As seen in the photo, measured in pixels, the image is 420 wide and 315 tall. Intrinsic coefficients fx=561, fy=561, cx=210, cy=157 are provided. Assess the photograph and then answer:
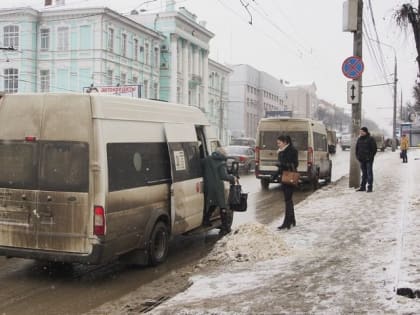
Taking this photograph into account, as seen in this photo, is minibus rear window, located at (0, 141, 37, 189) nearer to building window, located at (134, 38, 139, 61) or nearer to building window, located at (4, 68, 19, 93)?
building window, located at (4, 68, 19, 93)

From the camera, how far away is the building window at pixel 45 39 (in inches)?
2057

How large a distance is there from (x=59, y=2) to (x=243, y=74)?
4542 cm

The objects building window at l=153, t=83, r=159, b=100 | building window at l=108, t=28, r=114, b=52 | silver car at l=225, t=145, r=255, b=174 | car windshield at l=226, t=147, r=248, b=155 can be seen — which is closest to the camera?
silver car at l=225, t=145, r=255, b=174

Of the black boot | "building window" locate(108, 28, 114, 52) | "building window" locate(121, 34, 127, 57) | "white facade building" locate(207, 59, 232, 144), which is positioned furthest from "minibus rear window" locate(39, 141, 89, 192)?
"white facade building" locate(207, 59, 232, 144)

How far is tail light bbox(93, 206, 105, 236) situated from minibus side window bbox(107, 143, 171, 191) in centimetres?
29

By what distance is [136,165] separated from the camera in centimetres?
729

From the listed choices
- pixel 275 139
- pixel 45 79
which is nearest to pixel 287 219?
pixel 275 139

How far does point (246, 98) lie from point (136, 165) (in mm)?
91348

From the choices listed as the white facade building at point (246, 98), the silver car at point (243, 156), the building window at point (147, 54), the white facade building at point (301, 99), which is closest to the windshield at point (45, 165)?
the silver car at point (243, 156)

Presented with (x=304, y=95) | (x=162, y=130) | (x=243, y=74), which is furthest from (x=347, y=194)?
(x=304, y=95)

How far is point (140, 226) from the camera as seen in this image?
7.29 meters

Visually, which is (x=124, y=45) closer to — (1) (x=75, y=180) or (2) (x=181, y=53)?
(2) (x=181, y=53)

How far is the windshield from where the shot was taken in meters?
6.66

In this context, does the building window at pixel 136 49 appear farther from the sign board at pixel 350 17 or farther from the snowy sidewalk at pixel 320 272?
the snowy sidewalk at pixel 320 272
